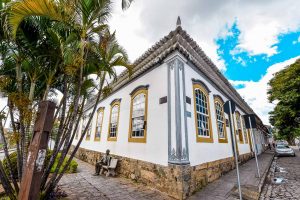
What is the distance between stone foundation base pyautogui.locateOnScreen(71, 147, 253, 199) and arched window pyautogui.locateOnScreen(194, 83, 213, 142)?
105cm

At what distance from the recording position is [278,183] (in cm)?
644

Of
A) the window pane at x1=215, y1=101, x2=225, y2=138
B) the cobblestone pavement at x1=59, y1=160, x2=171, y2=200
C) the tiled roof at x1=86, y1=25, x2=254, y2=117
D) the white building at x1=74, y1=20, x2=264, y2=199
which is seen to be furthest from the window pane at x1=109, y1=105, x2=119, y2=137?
the window pane at x1=215, y1=101, x2=225, y2=138

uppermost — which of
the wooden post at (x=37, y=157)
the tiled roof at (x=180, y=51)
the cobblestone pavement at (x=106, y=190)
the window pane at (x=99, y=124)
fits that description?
the tiled roof at (x=180, y=51)

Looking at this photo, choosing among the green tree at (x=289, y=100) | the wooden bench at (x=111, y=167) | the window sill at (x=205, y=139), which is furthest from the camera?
the green tree at (x=289, y=100)

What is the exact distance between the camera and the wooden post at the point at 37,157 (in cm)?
259

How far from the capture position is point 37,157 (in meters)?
2.69

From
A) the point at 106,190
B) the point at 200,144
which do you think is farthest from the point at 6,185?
the point at 200,144

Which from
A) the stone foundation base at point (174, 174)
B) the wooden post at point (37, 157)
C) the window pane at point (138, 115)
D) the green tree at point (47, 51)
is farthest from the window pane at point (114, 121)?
the wooden post at point (37, 157)

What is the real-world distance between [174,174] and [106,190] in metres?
2.24

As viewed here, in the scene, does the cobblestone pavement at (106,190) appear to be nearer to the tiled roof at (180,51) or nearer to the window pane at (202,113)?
the window pane at (202,113)

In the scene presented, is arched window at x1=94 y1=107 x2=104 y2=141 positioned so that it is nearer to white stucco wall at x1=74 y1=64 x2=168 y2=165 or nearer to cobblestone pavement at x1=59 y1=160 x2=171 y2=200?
white stucco wall at x1=74 y1=64 x2=168 y2=165

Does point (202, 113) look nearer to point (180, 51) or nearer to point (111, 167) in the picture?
point (180, 51)

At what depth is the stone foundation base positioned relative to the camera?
15.1 feet

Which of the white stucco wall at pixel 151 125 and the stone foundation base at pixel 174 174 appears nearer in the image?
the stone foundation base at pixel 174 174
